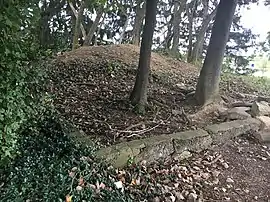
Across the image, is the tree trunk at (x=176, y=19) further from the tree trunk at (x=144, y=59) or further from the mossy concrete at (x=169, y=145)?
the mossy concrete at (x=169, y=145)

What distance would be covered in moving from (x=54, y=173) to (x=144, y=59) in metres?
2.61

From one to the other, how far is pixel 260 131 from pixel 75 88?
2.90 metres

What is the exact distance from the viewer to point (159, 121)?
4.48 metres

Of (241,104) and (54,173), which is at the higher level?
(241,104)

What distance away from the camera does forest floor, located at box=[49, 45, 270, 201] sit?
3.28 metres

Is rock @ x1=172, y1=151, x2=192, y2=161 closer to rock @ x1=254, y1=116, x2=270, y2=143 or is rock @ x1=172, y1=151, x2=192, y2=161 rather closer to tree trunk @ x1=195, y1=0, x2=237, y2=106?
rock @ x1=254, y1=116, x2=270, y2=143

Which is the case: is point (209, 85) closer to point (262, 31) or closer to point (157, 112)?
point (157, 112)

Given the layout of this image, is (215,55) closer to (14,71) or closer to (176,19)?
(14,71)

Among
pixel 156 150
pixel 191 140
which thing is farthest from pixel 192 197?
pixel 191 140

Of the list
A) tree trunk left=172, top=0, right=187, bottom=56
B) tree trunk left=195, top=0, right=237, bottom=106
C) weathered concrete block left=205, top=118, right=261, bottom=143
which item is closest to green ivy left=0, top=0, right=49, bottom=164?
weathered concrete block left=205, top=118, right=261, bottom=143

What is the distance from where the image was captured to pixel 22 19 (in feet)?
9.30

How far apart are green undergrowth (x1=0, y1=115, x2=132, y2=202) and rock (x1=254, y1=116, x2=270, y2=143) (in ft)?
8.29

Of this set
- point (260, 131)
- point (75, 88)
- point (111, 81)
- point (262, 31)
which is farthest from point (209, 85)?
point (262, 31)

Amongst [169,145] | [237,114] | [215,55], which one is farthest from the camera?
[215,55]
